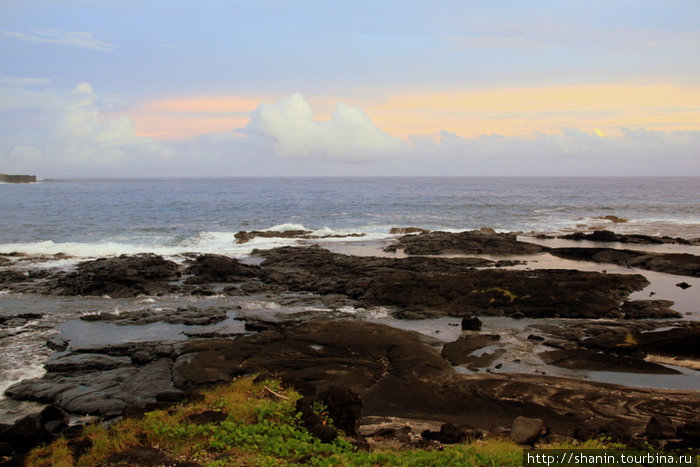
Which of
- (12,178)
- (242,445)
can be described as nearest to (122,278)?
(242,445)

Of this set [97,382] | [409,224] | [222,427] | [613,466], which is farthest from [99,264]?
[409,224]

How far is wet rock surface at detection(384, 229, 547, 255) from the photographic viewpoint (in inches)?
1444

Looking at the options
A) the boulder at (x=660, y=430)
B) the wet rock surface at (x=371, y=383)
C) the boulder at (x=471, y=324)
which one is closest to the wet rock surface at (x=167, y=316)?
the wet rock surface at (x=371, y=383)

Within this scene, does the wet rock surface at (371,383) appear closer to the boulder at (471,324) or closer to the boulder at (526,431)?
the boulder at (526,431)

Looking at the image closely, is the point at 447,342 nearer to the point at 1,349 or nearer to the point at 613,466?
the point at 613,466

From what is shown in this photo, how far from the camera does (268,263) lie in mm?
32750

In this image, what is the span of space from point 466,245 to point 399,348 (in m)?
23.6

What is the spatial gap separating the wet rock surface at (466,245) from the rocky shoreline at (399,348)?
7.49 meters

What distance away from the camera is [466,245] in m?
38.1

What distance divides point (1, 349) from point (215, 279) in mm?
12147

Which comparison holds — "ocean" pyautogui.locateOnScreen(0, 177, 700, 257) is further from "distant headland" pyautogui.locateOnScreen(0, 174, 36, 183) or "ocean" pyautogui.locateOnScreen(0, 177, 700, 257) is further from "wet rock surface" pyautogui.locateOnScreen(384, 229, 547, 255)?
"distant headland" pyautogui.locateOnScreen(0, 174, 36, 183)

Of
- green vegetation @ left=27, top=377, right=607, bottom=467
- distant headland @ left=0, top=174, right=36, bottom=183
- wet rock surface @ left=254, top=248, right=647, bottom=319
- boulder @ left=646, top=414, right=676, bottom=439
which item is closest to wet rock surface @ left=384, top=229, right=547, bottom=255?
wet rock surface @ left=254, top=248, right=647, bottom=319

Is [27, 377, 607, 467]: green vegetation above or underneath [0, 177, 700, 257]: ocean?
underneath

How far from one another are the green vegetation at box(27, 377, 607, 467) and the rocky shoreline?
46.7 inches
